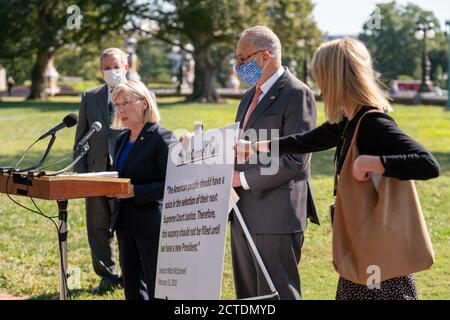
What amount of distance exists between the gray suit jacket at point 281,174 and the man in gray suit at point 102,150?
2.23 meters

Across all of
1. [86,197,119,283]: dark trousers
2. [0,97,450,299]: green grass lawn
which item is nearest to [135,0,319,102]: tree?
[0,97,450,299]: green grass lawn

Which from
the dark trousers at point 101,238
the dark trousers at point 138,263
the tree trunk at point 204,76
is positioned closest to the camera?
the dark trousers at point 138,263

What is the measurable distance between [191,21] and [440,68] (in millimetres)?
61634

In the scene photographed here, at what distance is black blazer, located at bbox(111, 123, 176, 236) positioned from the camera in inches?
230

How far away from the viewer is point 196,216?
16.5 feet

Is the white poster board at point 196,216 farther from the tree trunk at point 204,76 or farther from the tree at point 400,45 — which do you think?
the tree at point 400,45

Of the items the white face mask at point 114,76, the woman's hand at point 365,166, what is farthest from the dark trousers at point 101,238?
the woman's hand at point 365,166

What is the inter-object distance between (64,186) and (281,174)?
135cm

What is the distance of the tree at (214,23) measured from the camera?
50594 millimetres

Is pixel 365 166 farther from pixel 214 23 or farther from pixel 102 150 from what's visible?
pixel 214 23

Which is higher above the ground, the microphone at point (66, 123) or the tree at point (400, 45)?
the microphone at point (66, 123)

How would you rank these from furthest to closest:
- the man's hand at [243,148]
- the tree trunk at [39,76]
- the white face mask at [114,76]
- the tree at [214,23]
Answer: the tree trunk at [39,76]
the tree at [214,23]
the white face mask at [114,76]
the man's hand at [243,148]

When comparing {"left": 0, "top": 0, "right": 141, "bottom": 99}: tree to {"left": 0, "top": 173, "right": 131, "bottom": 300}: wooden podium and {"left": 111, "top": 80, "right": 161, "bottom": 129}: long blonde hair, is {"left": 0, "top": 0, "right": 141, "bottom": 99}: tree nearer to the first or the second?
{"left": 111, "top": 80, "right": 161, "bottom": 129}: long blonde hair
